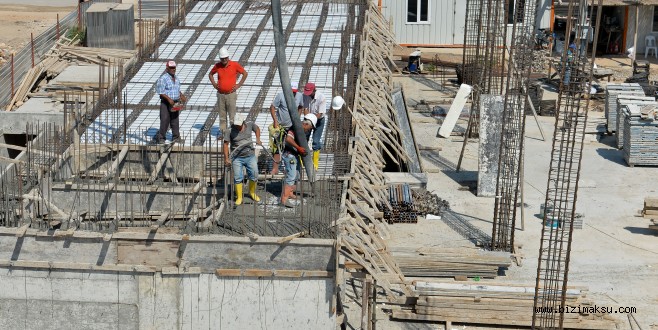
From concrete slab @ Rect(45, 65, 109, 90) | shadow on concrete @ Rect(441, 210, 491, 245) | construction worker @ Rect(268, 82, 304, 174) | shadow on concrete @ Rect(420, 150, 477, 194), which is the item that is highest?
construction worker @ Rect(268, 82, 304, 174)

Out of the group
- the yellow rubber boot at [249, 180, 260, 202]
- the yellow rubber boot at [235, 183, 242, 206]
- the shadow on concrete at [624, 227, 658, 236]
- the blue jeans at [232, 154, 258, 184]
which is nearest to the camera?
the blue jeans at [232, 154, 258, 184]

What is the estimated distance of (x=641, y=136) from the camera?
2866 cm

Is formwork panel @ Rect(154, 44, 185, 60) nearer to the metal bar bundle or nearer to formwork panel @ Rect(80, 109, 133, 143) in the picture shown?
formwork panel @ Rect(80, 109, 133, 143)

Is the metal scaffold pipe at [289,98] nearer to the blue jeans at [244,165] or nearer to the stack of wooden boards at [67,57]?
the blue jeans at [244,165]

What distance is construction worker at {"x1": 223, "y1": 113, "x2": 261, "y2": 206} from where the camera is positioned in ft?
66.0

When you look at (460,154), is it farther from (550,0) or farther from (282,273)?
(550,0)

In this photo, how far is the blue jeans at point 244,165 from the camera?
2017 cm

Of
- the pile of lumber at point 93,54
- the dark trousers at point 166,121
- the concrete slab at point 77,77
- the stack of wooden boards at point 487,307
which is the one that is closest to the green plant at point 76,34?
the pile of lumber at point 93,54

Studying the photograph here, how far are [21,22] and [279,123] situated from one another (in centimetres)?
2323

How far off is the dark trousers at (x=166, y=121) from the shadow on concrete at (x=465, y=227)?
5.57 metres

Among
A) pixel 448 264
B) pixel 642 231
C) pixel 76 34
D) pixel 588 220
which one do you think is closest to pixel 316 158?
pixel 448 264

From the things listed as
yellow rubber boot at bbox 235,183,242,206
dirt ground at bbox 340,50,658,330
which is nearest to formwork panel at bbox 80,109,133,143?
yellow rubber boot at bbox 235,183,242,206

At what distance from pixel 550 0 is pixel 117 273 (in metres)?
26.0

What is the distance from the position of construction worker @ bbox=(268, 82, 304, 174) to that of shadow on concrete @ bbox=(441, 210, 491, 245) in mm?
4308
